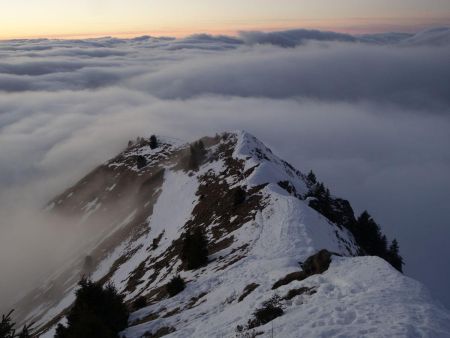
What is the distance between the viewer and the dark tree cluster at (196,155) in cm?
8562

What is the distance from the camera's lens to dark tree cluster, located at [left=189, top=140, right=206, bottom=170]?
8562 cm

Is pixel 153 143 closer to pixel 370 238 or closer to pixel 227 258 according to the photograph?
pixel 370 238

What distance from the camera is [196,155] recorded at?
87.5 metres

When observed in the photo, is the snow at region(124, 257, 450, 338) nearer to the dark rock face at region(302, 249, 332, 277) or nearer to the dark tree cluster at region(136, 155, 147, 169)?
the dark rock face at region(302, 249, 332, 277)

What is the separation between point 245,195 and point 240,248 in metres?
17.8

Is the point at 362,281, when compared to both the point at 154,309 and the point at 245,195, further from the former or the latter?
the point at 245,195

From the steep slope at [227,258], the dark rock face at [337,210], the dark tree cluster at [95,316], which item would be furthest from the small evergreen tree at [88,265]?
the dark tree cluster at [95,316]

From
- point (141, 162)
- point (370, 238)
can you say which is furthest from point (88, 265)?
point (370, 238)

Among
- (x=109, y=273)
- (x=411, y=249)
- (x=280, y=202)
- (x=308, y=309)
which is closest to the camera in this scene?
(x=308, y=309)

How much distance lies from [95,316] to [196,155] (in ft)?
219

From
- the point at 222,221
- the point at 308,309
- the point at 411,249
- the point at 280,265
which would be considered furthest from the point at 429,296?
the point at 411,249

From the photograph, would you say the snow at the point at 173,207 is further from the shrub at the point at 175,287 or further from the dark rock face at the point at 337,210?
the shrub at the point at 175,287

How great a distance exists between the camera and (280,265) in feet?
87.6

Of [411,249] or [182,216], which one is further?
[411,249]
